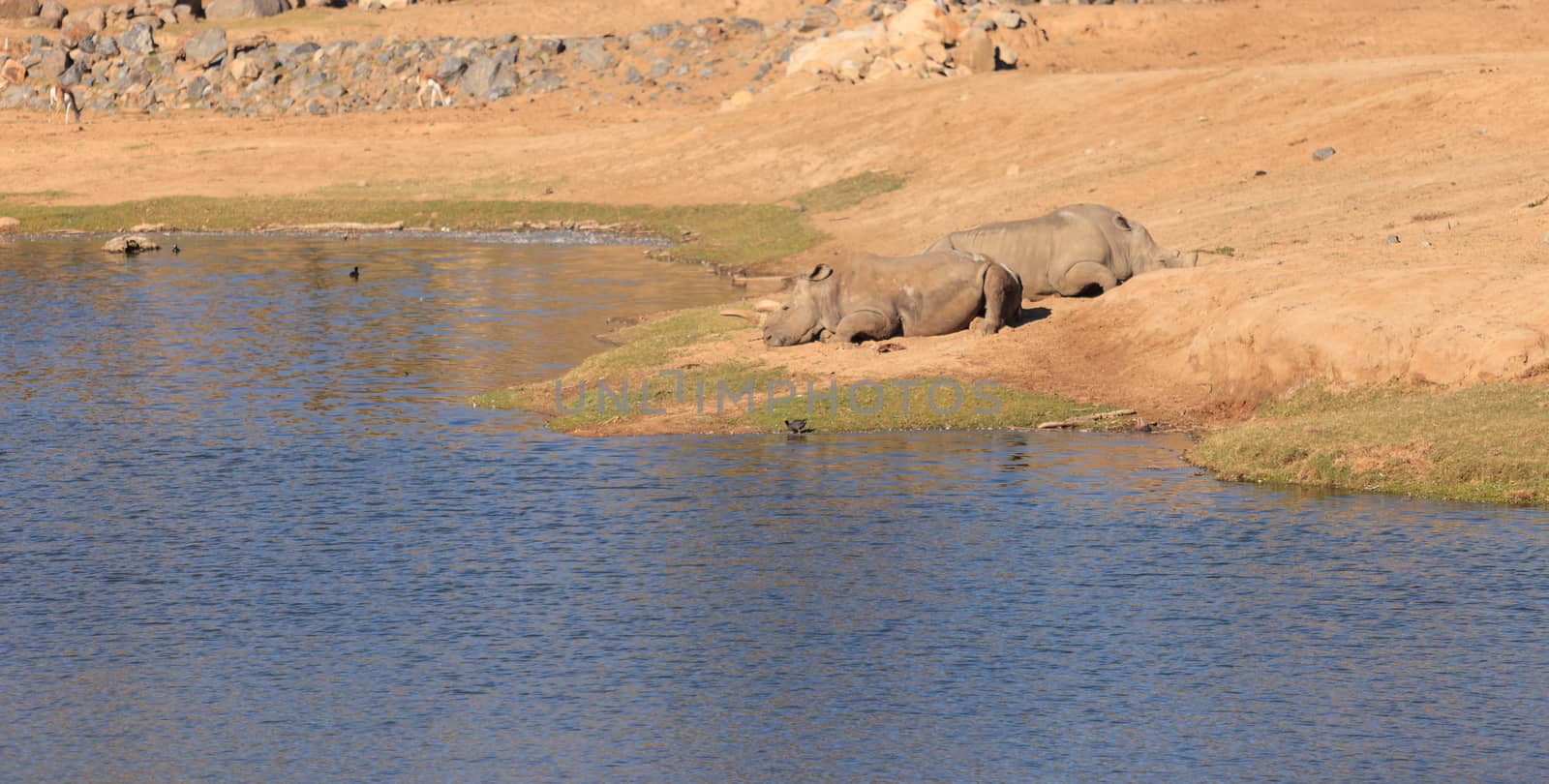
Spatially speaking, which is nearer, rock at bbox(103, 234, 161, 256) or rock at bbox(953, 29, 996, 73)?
rock at bbox(103, 234, 161, 256)

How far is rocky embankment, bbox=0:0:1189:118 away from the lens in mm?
65375

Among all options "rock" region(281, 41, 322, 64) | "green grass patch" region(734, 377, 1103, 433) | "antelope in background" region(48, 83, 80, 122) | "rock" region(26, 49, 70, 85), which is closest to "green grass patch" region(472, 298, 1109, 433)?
"green grass patch" region(734, 377, 1103, 433)

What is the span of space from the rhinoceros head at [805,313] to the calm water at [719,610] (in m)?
4.69

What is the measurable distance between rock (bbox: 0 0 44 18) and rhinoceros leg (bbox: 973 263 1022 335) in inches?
2860

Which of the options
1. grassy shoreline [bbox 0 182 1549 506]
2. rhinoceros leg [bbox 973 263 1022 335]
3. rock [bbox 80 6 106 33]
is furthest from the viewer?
rock [bbox 80 6 106 33]

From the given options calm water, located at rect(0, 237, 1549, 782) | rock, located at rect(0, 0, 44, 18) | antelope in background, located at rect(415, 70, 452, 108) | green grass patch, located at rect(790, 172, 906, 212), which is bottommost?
calm water, located at rect(0, 237, 1549, 782)

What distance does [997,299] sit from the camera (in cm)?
2916

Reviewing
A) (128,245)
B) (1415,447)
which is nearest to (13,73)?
(128,245)

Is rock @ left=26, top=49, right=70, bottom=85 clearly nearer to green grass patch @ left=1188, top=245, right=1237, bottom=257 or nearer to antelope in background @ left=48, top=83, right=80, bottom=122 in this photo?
antelope in background @ left=48, top=83, right=80, bottom=122

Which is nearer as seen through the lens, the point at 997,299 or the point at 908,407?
the point at 908,407

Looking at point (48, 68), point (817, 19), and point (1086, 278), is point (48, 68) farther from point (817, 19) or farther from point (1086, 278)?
point (1086, 278)

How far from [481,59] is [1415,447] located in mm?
59808

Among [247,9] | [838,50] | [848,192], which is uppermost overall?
[247,9]

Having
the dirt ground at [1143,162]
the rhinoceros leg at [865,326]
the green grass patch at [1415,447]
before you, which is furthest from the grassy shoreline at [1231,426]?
the rhinoceros leg at [865,326]
